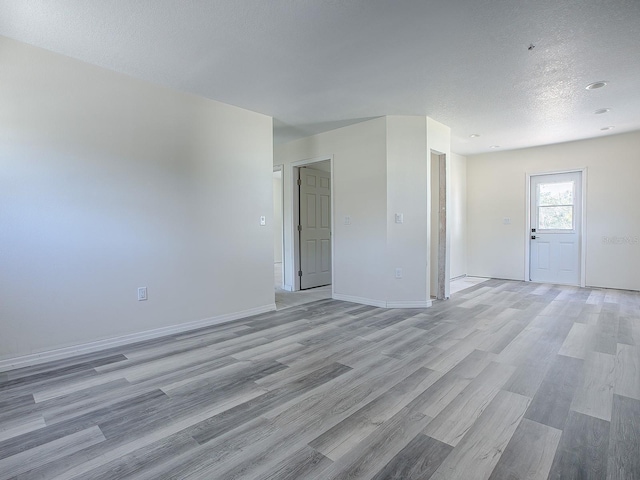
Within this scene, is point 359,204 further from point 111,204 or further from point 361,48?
point 111,204

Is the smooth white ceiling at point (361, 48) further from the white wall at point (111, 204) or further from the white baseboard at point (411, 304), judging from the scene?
the white baseboard at point (411, 304)

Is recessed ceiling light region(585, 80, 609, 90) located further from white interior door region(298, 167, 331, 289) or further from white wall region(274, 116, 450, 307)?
white interior door region(298, 167, 331, 289)

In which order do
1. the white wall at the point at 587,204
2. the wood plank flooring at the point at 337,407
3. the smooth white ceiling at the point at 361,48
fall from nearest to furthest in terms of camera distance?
1. the wood plank flooring at the point at 337,407
2. the smooth white ceiling at the point at 361,48
3. the white wall at the point at 587,204

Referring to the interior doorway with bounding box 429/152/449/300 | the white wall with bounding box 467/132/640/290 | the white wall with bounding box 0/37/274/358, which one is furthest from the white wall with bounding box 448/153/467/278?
the white wall with bounding box 0/37/274/358

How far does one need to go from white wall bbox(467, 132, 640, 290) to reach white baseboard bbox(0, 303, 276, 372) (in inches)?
202

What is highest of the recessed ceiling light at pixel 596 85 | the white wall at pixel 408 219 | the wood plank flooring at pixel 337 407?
the recessed ceiling light at pixel 596 85

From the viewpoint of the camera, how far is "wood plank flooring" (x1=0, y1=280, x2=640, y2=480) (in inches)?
58.9

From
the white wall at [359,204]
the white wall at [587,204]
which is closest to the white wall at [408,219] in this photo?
the white wall at [359,204]

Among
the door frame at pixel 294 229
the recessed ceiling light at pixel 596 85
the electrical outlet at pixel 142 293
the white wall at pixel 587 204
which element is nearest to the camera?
the electrical outlet at pixel 142 293

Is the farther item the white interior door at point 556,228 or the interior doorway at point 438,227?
the white interior door at point 556,228

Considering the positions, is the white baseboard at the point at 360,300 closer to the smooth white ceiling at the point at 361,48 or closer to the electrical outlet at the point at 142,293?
the smooth white ceiling at the point at 361,48

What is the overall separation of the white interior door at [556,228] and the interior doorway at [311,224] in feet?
12.8

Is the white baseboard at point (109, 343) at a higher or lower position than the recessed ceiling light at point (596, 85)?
lower

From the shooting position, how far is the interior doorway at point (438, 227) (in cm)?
484
